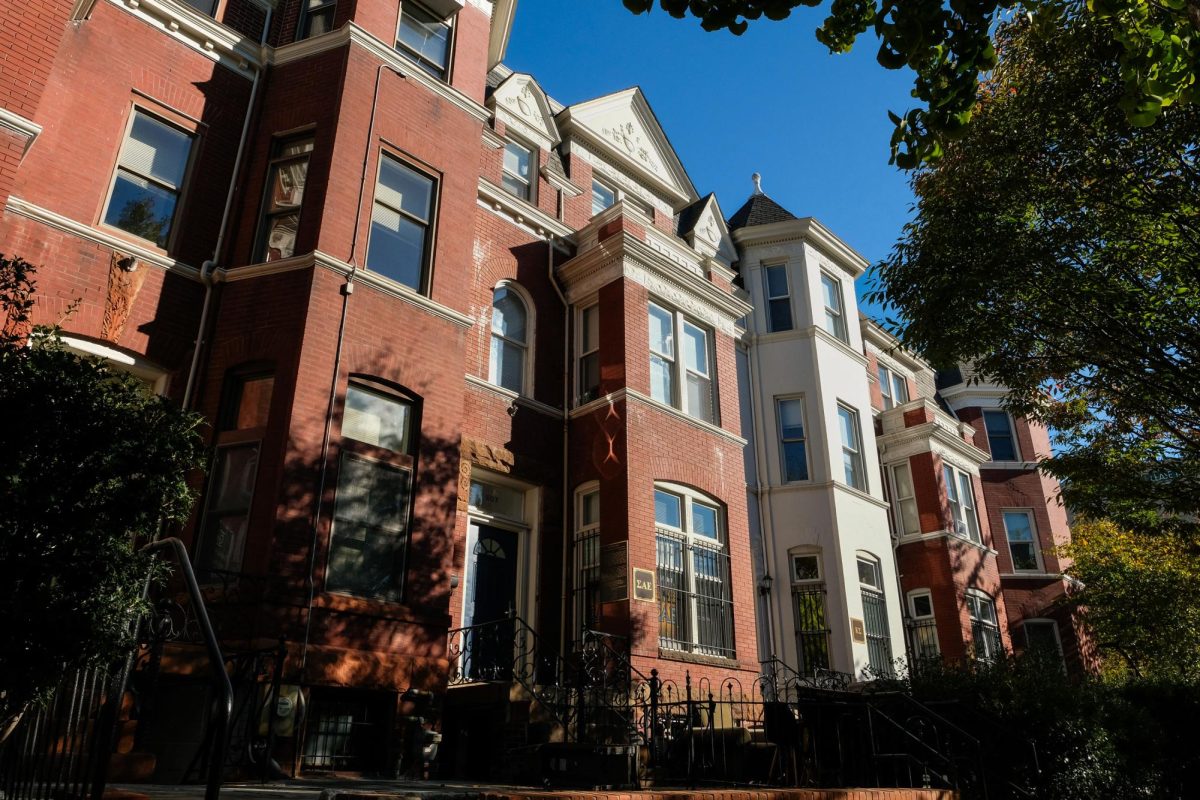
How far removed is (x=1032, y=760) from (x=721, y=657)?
4859mm

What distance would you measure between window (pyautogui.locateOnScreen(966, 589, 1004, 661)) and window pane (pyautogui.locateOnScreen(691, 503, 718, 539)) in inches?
407

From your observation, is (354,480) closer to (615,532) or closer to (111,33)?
(615,532)

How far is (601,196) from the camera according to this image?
63.9ft

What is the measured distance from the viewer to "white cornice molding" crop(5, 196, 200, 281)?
10.0 meters

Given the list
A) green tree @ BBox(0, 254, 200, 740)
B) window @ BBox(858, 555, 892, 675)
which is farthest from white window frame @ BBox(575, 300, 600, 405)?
green tree @ BBox(0, 254, 200, 740)

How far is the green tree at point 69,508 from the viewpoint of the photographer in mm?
5156

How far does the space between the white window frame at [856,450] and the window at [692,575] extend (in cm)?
583

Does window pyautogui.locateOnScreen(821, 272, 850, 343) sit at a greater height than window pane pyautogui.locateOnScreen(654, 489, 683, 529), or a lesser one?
greater

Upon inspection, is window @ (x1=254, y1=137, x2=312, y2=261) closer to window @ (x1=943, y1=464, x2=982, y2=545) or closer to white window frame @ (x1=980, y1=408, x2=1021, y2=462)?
window @ (x1=943, y1=464, x2=982, y2=545)

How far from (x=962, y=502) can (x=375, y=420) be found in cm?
1931

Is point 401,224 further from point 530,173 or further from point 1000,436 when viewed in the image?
point 1000,436

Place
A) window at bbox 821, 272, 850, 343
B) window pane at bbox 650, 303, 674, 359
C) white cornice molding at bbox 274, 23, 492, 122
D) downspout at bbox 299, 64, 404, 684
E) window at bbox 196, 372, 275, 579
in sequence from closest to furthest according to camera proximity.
Answer: 1. downspout at bbox 299, 64, 404, 684
2. window at bbox 196, 372, 275, 579
3. white cornice molding at bbox 274, 23, 492, 122
4. window pane at bbox 650, 303, 674, 359
5. window at bbox 821, 272, 850, 343

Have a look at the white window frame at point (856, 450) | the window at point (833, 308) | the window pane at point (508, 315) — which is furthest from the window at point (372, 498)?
the window at point (833, 308)

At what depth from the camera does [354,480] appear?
35.0 ft
